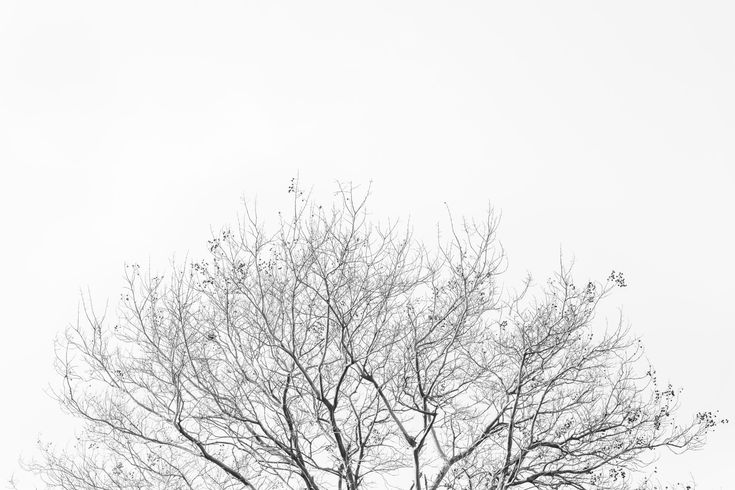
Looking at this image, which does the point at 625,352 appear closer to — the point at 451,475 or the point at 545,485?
the point at 545,485

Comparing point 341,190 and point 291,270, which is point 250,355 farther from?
point 341,190

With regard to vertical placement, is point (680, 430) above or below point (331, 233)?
below

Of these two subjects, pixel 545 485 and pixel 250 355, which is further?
pixel 545 485

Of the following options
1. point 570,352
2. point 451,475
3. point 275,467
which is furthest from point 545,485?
point 275,467

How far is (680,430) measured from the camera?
32.6 ft

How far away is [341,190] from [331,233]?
1.80 feet

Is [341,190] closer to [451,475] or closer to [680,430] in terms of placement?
[451,475]

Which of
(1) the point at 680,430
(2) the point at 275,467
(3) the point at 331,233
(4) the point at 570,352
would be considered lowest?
(2) the point at 275,467

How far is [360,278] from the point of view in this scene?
965cm

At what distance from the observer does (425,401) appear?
32.1ft

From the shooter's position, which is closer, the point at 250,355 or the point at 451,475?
the point at 250,355

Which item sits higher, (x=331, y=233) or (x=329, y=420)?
(x=331, y=233)

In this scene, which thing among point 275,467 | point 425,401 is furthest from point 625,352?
point 275,467

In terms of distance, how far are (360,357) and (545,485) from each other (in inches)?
127
